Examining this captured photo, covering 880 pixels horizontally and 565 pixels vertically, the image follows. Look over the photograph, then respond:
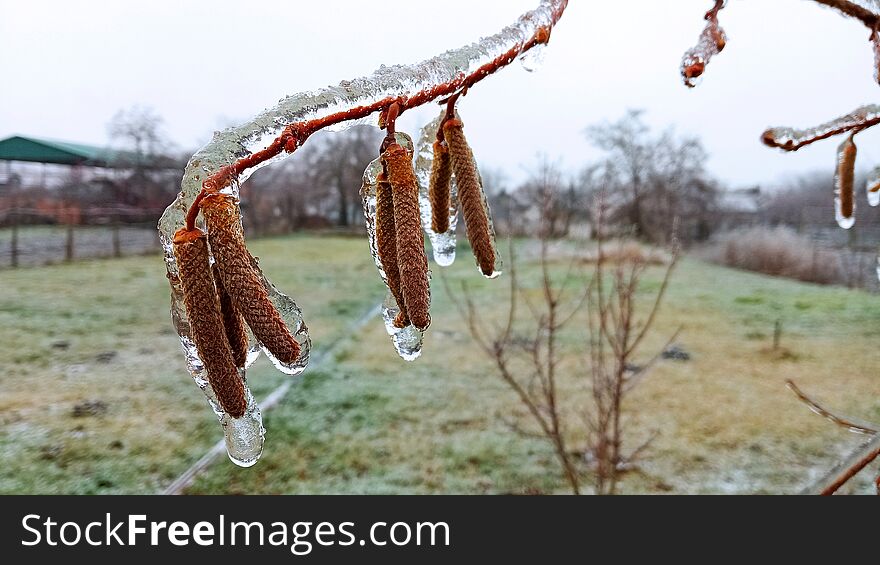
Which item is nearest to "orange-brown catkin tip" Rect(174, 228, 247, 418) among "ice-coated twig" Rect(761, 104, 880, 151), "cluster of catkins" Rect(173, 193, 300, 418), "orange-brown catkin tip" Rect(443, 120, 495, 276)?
"cluster of catkins" Rect(173, 193, 300, 418)

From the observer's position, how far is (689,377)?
299 cm

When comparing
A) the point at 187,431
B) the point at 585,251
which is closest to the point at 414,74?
the point at 187,431

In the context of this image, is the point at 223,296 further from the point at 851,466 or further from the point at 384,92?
the point at 851,466

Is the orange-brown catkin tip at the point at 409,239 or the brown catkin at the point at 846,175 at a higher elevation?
the brown catkin at the point at 846,175

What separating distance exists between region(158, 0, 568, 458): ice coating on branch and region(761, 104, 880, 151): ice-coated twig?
0.19 m

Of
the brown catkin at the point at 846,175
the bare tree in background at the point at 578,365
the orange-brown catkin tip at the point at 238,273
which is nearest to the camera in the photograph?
the orange-brown catkin tip at the point at 238,273

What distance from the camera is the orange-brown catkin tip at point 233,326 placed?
0.19m

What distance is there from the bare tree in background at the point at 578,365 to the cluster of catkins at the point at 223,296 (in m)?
1.46

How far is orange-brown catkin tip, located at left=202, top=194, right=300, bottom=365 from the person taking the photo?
0.17 meters

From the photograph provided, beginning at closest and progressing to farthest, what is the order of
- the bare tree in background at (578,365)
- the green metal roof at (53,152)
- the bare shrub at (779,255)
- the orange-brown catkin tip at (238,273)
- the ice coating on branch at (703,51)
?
the orange-brown catkin tip at (238,273), the ice coating on branch at (703,51), the bare tree in background at (578,365), the green metal roof at (53,152), the bare shrub at (779,255)

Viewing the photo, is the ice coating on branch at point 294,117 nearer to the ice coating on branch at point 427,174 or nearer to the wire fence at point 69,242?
the ice coating on branch at point 427,174

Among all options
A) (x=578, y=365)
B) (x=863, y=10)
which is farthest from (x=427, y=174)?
(x=578, y=365)

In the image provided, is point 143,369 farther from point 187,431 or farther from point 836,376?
point 836,376

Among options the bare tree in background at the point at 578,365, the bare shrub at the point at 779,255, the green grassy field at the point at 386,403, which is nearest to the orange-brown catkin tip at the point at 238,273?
the bare tree in background at the point at 578,365
